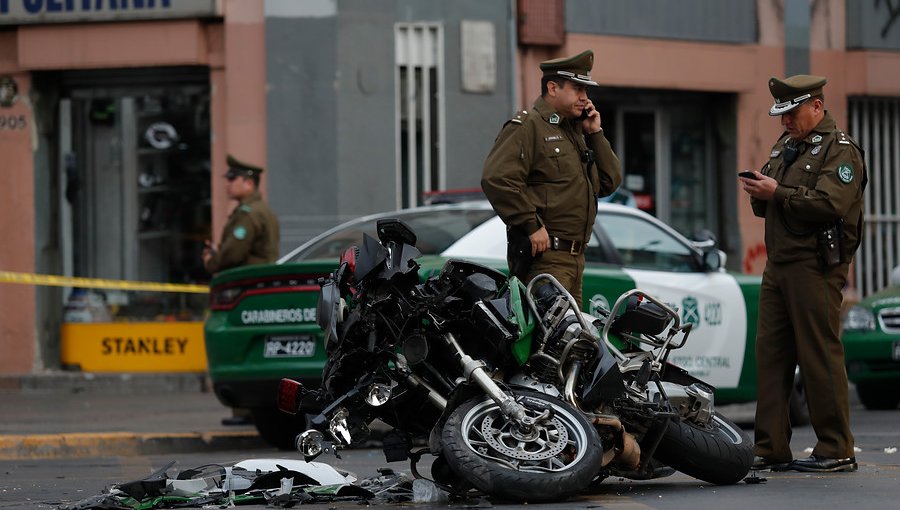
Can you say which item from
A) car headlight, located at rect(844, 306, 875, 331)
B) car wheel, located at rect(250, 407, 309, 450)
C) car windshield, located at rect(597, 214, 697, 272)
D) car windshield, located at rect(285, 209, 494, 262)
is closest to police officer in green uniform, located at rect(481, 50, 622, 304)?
car windshield, located at rect(285, 209, 494, 262)

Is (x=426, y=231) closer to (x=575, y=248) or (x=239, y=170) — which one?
(x=575, y=248)

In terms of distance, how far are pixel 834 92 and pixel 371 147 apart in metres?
5.87

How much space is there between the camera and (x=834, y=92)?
19453 mm

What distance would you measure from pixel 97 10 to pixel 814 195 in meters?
9.68

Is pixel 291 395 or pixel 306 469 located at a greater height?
pixel 291 395

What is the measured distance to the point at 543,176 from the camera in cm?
850

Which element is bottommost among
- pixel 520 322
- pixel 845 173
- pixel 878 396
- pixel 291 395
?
pixel 878 396

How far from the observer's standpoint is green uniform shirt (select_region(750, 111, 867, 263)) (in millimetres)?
8422

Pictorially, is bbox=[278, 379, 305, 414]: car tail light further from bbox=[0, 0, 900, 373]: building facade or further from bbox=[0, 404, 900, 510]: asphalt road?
bbox=[0, 0, 900, 373]: building facade

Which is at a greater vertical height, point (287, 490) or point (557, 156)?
point (557, 156)

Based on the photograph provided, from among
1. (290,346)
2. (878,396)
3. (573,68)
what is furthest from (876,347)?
(573,68)

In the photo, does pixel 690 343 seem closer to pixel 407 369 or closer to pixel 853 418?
pixel 853 418

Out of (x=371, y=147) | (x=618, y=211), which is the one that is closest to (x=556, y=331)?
(x=618, y=211)

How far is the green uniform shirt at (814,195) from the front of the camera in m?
8.42
